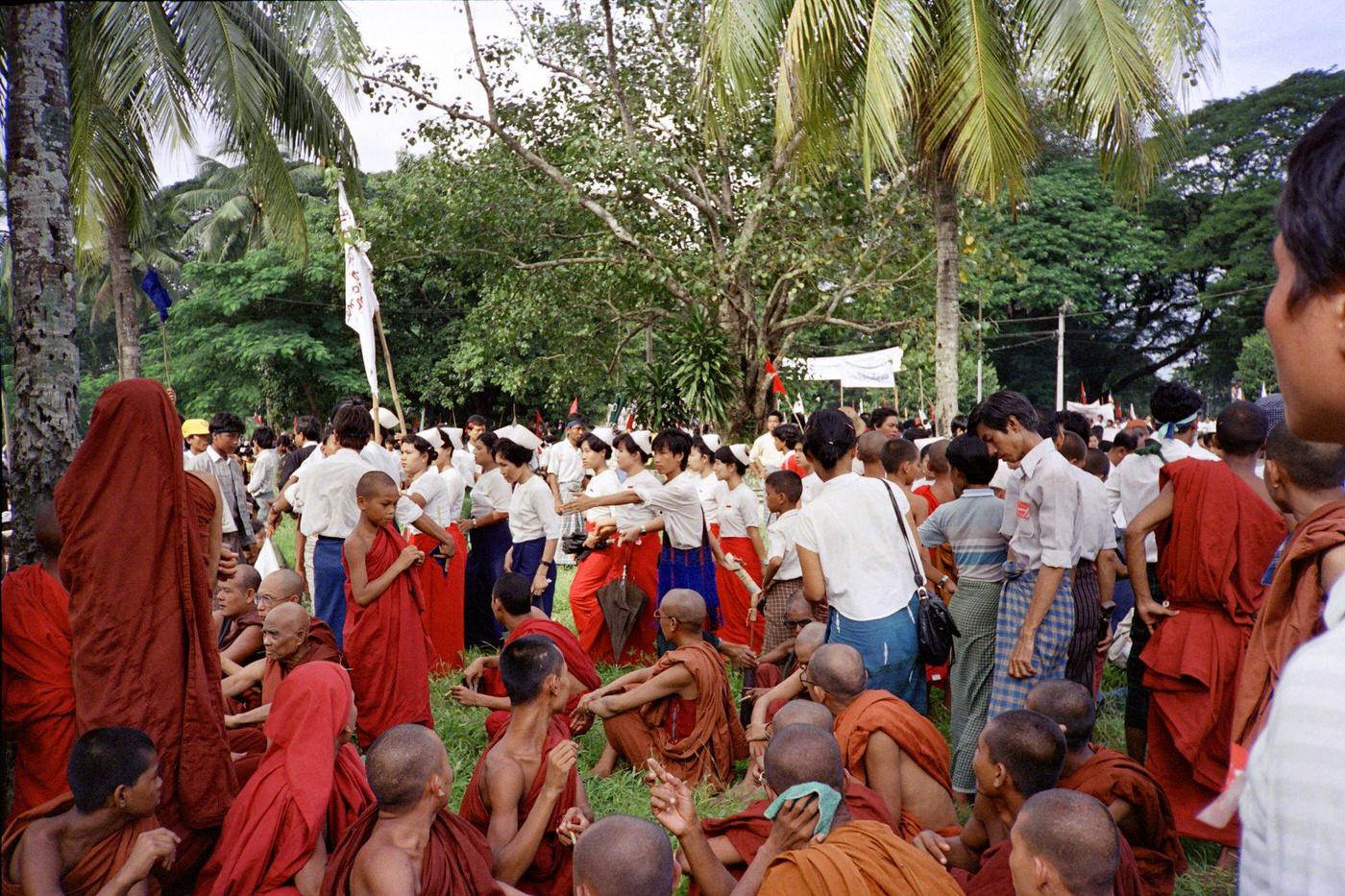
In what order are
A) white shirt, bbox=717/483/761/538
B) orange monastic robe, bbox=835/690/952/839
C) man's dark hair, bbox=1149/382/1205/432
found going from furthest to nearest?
white shirt, bbox=717/483/761/538, man's dark hair, bbox=1149/382/1205/432, orange monastic robe, bbox=835/690/952/839

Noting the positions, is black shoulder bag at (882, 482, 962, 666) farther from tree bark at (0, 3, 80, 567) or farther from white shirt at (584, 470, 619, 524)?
white shirt at (584, 470, 619, 524)

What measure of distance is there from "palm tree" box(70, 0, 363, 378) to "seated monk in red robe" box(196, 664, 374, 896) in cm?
253

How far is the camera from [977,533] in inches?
201

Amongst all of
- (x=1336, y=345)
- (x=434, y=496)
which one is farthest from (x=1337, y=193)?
(x=434, y=496)

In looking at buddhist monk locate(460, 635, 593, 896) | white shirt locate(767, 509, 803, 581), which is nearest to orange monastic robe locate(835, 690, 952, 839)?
buddhist monk locate(460, 635, 593, 896)

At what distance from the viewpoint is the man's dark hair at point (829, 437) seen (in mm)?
4691

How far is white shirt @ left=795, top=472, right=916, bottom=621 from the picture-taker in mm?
4707

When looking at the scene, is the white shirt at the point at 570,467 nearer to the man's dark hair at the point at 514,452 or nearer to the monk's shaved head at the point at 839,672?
the man's dark hair at the point at 514,452

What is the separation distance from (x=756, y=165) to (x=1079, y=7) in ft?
22.1

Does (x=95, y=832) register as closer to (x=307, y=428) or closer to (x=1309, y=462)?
(x=1309, y=462)

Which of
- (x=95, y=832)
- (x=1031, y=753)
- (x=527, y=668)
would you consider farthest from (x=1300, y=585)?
(x=95, y=832)

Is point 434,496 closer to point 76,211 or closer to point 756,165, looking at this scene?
point 76,211

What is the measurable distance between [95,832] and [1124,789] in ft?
11.4

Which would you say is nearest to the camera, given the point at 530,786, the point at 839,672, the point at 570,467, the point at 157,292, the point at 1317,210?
the point at 1317,210
